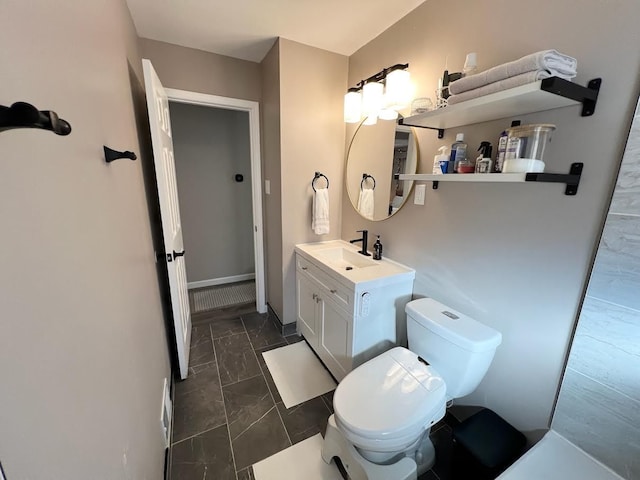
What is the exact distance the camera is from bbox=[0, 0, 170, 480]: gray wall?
0.40 meters

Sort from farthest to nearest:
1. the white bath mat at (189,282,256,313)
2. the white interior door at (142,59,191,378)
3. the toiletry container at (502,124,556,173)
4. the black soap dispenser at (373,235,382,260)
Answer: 1. the white bath mat at (189,282,256,313)
2. the black soap dispenser at (373,235,382,260)
3. the white interior door at (142,59,191,378)
4. the toiletry container at (502,124,556,173)

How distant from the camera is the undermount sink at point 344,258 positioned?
2.01 metres

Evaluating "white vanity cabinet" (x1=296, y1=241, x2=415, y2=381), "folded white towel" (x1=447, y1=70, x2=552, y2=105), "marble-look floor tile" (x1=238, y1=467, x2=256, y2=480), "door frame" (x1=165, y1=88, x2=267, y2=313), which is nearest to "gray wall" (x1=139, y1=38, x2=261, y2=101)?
"door frame" (x1=165, y1=88, x2=267, y2=313)

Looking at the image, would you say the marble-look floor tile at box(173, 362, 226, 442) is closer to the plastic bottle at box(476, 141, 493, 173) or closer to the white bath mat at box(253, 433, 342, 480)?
the white bath mat at box(253, 433, 342, 480)

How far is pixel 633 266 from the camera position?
2.78ft

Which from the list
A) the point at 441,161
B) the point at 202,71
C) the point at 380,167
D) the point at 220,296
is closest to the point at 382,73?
the point at 380,167

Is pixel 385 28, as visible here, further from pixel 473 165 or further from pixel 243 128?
pixel 243 128

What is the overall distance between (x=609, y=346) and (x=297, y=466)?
1.45 m

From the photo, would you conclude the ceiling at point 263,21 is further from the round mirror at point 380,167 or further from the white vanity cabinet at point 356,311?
the white vanity cabinet at point 356,311

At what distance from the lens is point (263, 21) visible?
1692 millimetres

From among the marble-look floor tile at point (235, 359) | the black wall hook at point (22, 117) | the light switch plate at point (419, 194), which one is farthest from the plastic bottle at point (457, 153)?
the marble-look floor tile at point (235, 359)

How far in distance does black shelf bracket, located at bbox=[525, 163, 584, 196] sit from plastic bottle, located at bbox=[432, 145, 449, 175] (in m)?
0.47

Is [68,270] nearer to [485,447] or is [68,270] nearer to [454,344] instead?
[454,344]

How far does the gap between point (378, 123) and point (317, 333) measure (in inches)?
64.0
